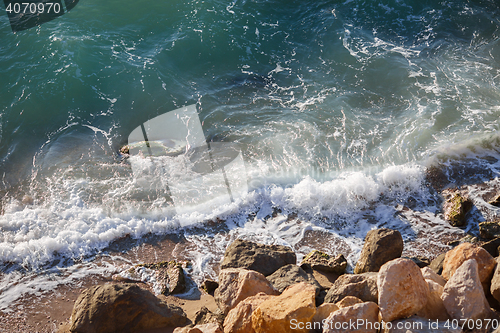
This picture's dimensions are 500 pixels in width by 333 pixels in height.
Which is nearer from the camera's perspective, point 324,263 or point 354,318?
point 354,318

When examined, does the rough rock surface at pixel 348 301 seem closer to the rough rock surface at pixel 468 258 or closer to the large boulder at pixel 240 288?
the large boulder at pixel 240 288

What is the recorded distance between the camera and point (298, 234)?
7.13 meters

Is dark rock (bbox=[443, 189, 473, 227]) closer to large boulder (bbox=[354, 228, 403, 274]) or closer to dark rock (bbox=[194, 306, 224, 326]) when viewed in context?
large boulder (bbox=[354, 228, 403, 274])

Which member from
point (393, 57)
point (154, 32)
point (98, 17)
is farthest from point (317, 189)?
point (98, 17)

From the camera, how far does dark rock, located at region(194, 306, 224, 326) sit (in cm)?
479

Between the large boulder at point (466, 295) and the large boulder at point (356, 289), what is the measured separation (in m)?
0.77

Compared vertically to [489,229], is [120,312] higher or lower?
higher

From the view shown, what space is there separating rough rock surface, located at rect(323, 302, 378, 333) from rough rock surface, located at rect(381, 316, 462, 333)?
17cm

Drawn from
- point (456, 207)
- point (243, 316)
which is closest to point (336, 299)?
point (243, 316)

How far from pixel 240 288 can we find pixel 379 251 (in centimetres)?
231

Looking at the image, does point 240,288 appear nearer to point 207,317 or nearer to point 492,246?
point 207,317

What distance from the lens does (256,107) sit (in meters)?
10.8

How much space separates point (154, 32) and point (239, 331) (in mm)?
11520

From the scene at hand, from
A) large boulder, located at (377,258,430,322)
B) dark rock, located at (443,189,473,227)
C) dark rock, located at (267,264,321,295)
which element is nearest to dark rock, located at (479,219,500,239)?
dark rock, located at (443,189,473,227)
